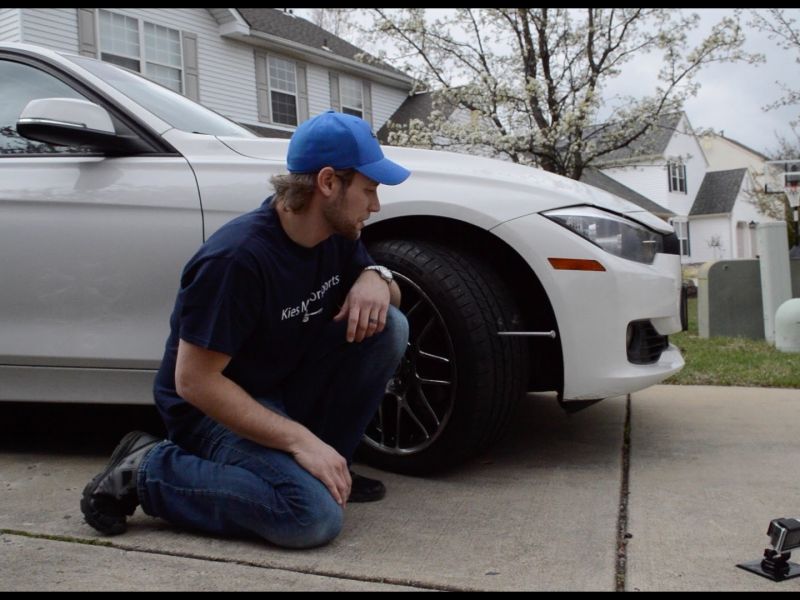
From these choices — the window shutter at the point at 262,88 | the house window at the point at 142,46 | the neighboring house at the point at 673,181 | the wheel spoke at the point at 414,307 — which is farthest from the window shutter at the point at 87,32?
the neighboring house at the point at 673,181

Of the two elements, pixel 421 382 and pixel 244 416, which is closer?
pixel 244 416

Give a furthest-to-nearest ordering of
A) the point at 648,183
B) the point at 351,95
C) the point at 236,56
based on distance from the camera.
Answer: the point at 648,183 → the point at 351,95 → the point at 236,56

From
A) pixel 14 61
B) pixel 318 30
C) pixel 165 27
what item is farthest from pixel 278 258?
pixel 318 30

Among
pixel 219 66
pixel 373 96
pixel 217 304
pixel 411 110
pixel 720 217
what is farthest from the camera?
pixel 720 217

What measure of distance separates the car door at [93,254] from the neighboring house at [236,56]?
1122cm

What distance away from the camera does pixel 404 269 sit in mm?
2828

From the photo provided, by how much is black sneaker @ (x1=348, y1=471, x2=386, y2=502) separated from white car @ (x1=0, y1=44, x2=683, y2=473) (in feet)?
0.69

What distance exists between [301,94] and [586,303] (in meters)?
16.9

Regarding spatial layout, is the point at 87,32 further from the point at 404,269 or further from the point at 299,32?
the point at 404,269

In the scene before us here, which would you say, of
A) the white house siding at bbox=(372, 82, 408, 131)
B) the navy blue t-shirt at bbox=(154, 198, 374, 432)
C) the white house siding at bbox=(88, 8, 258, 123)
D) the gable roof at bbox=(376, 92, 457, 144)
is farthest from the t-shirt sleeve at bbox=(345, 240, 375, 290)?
the white house siding at bbox=(372, 82, 408, 131)

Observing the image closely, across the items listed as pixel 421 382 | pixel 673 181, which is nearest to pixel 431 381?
pixel 421 382

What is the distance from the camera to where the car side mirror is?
108 inches

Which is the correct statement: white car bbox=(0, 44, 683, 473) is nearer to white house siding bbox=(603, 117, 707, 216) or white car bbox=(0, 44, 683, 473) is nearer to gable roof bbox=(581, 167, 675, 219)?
gable roof bbox=(581, 167, 675, 219)

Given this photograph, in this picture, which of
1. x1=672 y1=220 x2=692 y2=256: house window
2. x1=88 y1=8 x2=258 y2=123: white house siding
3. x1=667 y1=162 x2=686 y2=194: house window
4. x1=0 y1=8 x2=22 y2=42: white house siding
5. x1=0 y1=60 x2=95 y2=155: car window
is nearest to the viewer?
x1=0 y1=60 x2=95 y2=155: car window
